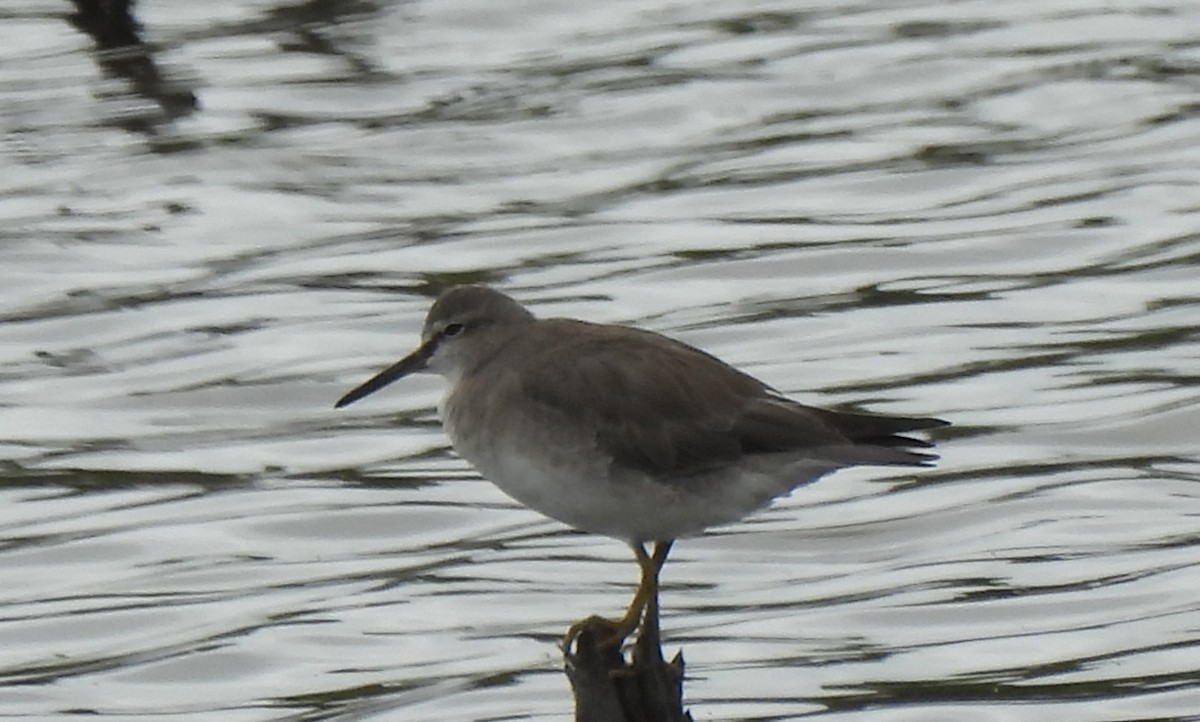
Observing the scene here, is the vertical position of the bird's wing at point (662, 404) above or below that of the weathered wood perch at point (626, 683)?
above

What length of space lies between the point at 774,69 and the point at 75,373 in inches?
249

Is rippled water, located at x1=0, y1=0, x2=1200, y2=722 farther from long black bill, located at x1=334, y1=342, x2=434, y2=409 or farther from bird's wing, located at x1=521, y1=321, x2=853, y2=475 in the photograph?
bird's wing, located at x1=521, y1=321, x2=853, y2=475

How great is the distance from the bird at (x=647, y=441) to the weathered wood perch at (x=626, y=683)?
0.51ft

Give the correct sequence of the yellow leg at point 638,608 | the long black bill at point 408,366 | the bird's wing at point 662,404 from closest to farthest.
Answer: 1. the yellow leg at point 638,608
2. the bird's wing at point 662,404
3. the long black bill at point 408,366

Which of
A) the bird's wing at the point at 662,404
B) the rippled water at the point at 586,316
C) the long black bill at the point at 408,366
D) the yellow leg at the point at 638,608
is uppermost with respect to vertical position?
the bird's wing at the point at 662,404

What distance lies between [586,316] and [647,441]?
689 centimetres

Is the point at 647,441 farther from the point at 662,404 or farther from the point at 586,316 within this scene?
the point at 586,316

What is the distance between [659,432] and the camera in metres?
8.34

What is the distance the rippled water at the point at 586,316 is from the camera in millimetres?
11492

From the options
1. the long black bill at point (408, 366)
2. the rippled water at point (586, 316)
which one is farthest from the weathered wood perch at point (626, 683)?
the rippled water at point (586, 316)

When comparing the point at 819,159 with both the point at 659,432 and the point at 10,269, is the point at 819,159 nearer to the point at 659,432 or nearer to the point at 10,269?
the point at 10,269

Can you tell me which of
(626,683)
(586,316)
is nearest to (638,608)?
(626,683)

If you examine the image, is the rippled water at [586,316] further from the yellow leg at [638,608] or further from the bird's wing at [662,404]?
the bird's wing at [662,404]

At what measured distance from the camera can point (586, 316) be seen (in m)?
15.2
